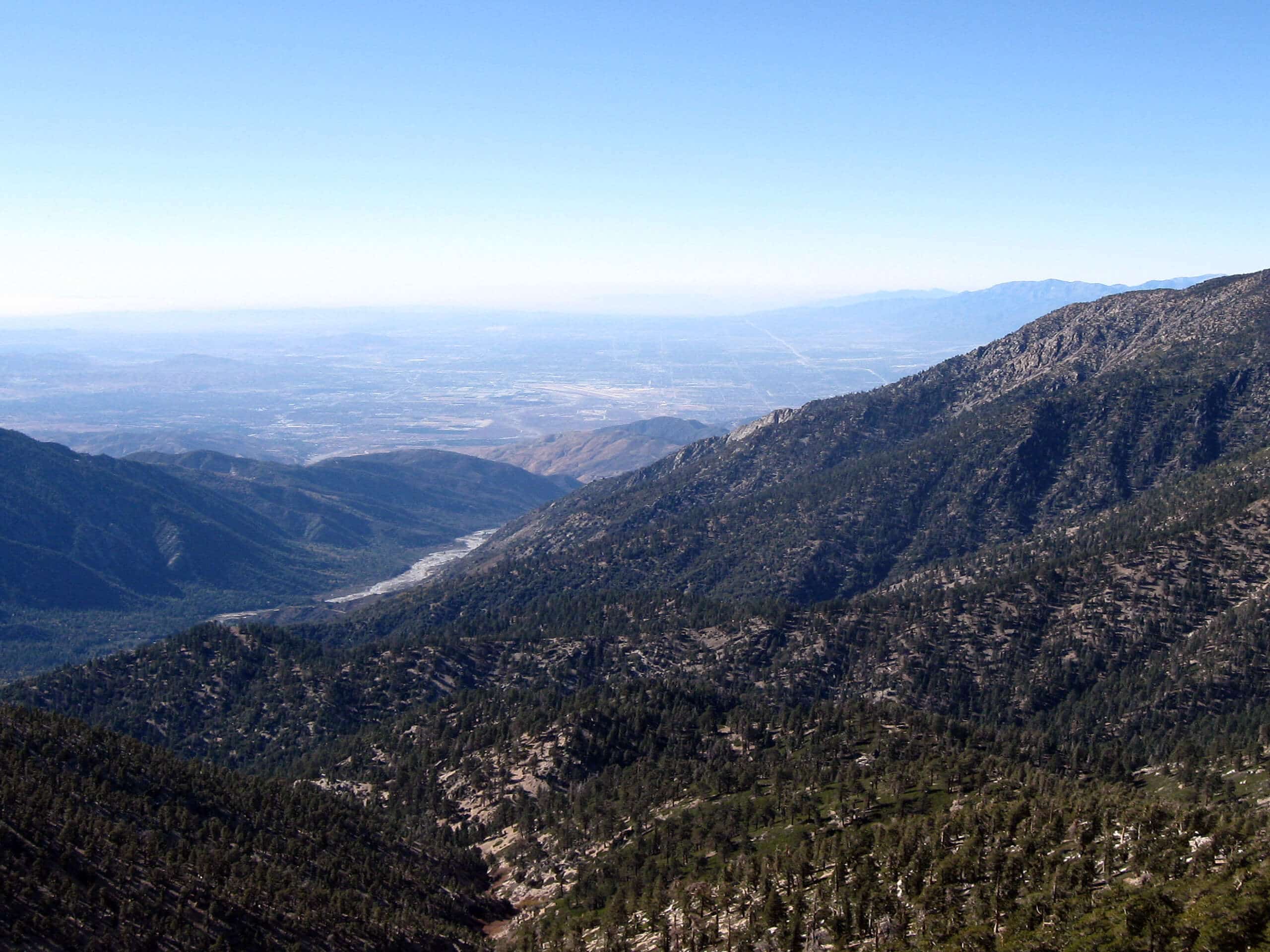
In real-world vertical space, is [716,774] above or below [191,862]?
below

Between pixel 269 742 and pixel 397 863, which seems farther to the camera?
pixel 269 742

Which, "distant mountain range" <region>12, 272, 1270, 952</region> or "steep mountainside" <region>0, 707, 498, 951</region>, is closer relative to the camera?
"distant mountain range" <region>12, 272, 1270, 952</region>

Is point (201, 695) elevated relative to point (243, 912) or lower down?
lower down

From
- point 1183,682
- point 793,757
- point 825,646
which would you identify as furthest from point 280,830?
point 1183,682

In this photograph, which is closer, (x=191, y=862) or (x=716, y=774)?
(x=191, y=862)

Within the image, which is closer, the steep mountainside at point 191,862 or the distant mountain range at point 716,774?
the distant mountain range at point 716,774

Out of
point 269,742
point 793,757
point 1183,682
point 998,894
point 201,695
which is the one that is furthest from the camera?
point 201,695

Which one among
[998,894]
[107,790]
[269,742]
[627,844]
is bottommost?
[269,742]

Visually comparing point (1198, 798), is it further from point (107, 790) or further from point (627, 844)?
point (107, 790)
